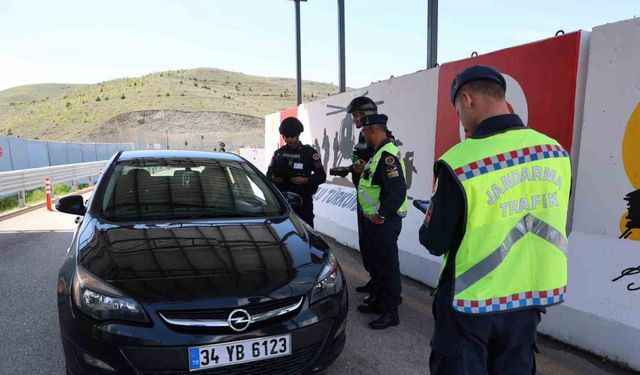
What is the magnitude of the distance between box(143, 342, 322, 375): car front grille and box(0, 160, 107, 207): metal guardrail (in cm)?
1016

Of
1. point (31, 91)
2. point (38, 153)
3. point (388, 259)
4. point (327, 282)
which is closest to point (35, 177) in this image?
point (38, 153)

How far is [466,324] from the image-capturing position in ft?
5.32

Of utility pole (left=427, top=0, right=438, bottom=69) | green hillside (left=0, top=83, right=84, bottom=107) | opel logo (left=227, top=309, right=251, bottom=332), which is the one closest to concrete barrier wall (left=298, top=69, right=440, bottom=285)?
utility pole (left=427, top=0, right=438, bottom=69)

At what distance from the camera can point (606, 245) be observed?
3.02 meters

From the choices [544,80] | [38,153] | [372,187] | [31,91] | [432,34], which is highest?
[31,91]

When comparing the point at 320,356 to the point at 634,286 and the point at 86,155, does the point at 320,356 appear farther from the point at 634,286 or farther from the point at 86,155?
the point at 86,155

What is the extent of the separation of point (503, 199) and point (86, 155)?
2632 centimetres

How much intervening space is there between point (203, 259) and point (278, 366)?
2.41 feet

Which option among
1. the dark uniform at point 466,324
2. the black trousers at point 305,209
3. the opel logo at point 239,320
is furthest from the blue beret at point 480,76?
the black trousers at point 305,209

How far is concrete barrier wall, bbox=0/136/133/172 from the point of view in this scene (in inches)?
583

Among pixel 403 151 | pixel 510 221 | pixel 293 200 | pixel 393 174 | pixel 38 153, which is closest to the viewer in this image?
pixel 510 221

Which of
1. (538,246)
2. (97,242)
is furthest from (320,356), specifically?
(97,242)

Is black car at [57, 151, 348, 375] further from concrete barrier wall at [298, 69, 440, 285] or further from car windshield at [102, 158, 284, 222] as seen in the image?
concrete barrier wall at [298, 69, 440, 285]

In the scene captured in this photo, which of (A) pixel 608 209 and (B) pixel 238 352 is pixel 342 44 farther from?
(B) pixel 238 352
